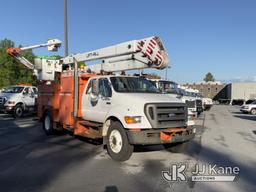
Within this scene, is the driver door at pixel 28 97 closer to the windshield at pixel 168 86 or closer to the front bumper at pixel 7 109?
the front bumper at pixel 7 109

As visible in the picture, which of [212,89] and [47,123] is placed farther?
[212,89]

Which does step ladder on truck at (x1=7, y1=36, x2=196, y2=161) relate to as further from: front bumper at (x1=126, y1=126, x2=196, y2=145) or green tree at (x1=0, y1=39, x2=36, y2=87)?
green tree at (x1=0, y1=39, x2=36, y2=87)

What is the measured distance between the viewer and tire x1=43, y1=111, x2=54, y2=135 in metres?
12.2

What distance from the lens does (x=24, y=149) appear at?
952cm

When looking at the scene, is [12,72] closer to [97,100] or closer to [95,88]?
[95,88]

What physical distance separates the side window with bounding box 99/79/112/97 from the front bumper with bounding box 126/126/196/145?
1.65 m

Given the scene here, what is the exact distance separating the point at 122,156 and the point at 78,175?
1.59 metres

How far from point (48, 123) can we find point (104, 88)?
3.97 meters

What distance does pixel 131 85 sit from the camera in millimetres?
9445

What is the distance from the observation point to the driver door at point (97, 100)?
925cm

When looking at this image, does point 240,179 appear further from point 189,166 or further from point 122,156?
point 122,156

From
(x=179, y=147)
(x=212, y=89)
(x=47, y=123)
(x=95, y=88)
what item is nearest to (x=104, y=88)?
(x=95, y=88)
